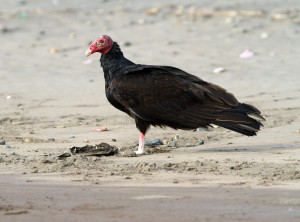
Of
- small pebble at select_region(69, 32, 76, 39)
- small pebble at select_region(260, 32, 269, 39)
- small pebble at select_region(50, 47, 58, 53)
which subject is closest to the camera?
small pebble at select_region(260, 32, 269, 39)

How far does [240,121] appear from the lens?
19.5ft

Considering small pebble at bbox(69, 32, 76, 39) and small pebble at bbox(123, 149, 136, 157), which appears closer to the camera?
small pebble at bbox(123, 149, 136, 157)

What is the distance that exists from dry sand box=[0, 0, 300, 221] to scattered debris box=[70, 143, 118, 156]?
0.45ft

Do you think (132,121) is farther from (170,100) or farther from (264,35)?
(264,35)

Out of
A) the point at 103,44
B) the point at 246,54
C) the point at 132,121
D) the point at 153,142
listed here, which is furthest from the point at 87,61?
the point at 153,142

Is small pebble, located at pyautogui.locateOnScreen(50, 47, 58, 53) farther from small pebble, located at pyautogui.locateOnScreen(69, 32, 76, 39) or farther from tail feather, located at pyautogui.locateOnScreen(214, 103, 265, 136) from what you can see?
tail feather, located at pyautogui.locateOnScreen(214, 103, 265, 136)

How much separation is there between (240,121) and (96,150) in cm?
122

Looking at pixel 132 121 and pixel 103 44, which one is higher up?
pixel 103 44

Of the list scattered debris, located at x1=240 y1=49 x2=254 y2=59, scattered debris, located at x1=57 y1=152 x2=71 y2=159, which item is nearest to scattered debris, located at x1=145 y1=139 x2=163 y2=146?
scattered debris, located at x1=57 y1=152 x2=71 y2=159

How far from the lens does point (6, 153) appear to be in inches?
238

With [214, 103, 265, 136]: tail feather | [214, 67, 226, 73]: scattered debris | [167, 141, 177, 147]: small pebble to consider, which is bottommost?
[167, 141, 177, 147]: small pebble

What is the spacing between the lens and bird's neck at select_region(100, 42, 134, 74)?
6395 mm

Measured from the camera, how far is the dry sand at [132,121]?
4.27 meters

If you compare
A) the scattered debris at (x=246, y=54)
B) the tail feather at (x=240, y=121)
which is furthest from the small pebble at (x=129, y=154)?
the scattered debris at (x=246, y=54)
